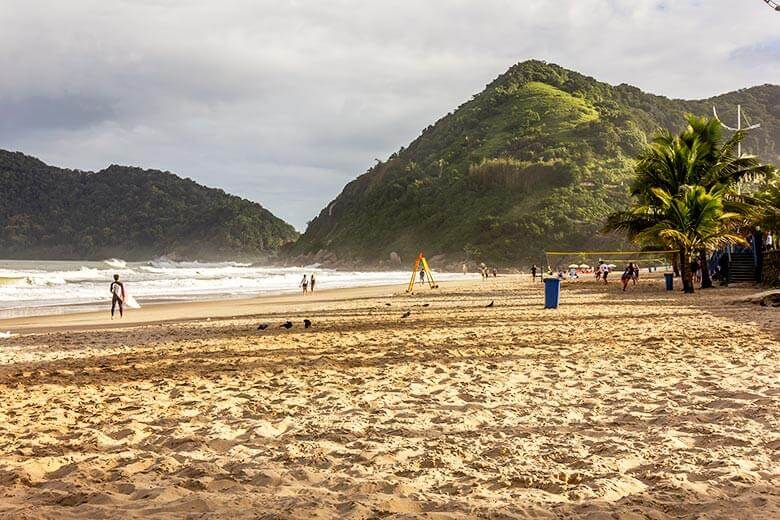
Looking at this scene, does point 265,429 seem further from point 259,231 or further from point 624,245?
point 259,231

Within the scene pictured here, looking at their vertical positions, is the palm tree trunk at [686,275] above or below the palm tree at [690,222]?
below

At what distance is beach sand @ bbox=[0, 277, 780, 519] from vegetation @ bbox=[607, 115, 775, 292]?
38.1 ft

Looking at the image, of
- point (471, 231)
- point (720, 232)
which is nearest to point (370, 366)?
point (720, 232)

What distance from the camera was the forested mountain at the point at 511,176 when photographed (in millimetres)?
75500

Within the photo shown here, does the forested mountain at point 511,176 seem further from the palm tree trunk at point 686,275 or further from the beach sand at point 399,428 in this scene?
the beach sand at point 399,428

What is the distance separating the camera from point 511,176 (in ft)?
277

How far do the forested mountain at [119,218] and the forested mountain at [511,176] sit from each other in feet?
Result: 125

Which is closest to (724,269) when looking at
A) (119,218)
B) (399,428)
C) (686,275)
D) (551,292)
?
(686,275)

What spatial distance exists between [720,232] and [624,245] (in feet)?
164

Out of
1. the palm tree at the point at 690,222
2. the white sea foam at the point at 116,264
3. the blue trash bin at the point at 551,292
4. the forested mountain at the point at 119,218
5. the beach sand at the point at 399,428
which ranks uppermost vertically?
the forested mountain at the point at 119,218

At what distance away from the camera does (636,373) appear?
676cm

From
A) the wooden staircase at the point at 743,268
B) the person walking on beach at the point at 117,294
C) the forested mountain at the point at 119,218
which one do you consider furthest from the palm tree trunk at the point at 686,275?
the forested mountain at the point at 119,218

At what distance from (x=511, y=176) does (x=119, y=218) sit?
10973 cm

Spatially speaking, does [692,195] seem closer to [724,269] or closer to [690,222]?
[690,222]
